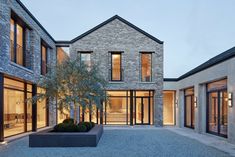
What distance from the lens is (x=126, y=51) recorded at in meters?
22.2

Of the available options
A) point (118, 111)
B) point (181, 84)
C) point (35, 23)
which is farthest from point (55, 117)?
point (181, 84)

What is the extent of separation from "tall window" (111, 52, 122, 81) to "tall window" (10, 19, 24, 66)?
7.75 meters

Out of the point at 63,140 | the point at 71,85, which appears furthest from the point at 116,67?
the point at 63,140

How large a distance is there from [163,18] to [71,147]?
31.5 metres

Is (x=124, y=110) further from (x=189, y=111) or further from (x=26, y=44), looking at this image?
(x=26, y=44)

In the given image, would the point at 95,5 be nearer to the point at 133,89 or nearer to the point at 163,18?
the point at 163,18

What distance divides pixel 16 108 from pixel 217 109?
34.7ft

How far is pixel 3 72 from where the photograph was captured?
1264 cm

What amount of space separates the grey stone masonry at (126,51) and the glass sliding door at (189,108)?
187 cm

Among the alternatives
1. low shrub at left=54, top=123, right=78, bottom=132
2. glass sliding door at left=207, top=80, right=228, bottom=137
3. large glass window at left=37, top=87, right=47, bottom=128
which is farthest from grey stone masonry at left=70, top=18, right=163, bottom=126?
low shrub at left=54, top=123, right=78, bottom=132

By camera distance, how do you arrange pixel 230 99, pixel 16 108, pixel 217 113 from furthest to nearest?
pixel 16 108 < pixel 217 113 < pixel 230 99

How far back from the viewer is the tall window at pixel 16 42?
1482 centimetres

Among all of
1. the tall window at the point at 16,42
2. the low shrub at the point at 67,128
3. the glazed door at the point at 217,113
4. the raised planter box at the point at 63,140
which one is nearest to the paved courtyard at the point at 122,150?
the raised planter box at the point at 63,140

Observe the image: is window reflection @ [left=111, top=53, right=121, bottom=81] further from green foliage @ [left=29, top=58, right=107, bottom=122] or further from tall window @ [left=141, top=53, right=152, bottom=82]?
green foliage @ [left=29, top=58, right=107, bottom=122]
